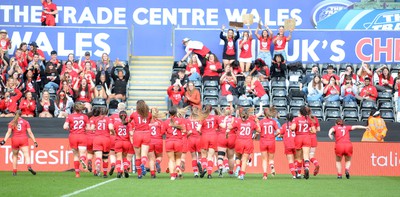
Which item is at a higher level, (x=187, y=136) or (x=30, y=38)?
(x=30, y=38)

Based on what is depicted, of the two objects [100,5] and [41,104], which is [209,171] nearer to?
[41,104]

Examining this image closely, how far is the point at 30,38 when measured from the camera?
3456cm

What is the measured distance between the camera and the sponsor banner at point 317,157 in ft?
97.2

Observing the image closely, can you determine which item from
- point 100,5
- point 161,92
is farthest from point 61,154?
point 100,5

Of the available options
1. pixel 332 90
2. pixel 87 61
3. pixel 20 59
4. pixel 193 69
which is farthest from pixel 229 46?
pixel 20 59

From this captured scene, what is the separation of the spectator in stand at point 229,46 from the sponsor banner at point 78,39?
11.4 ft

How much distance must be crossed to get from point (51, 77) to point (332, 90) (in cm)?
897

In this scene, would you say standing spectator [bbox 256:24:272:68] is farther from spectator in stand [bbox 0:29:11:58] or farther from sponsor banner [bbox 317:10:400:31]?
spectator in stand [bbox 0:29:11:58]

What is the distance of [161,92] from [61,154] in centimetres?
510

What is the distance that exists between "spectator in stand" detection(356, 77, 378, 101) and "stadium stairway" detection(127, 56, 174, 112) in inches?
248

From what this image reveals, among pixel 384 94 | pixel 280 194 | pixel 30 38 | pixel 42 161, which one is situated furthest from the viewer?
pixel 30 38

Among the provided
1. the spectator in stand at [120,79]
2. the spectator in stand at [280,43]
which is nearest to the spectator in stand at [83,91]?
the spectator in stand at [120,79]

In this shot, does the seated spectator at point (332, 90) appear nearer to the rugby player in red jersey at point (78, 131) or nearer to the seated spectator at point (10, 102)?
the rugby player in red jersey at point (78, 131)

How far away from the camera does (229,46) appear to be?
110 ft
